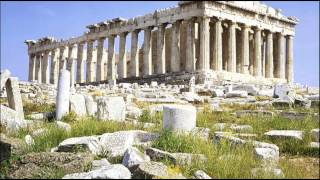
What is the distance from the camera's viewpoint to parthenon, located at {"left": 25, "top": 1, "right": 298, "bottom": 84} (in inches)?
1813

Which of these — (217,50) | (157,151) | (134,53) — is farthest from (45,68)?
(157,151)

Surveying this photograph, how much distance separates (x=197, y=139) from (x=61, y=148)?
250cm

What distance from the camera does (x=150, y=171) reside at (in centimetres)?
802

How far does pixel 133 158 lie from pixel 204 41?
121 ft

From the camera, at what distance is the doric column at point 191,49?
45.3 metres

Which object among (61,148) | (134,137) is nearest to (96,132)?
(134,137)

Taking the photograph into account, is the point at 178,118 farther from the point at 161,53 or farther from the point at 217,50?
the point at 161,53

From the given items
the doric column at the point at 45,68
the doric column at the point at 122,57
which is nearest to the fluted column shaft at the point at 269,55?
the doric column at the point at 122,57

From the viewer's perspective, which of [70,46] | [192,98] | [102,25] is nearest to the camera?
[192,98]

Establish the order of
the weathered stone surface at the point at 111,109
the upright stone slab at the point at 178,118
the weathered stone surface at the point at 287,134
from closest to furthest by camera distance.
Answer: the weathered stone surface at the point at 287,134 → the upright stone slab at the point at 178,118 → the weathered stone surface at the point at 111,109

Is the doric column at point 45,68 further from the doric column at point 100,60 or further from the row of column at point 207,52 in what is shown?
the doric column at point 100,60

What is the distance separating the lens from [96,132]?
12.1 metres

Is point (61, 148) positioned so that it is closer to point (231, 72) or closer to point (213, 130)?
point (213, 130)

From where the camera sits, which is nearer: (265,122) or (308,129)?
(308,129)
